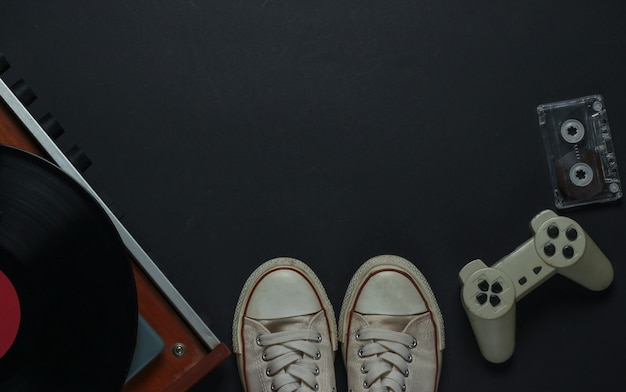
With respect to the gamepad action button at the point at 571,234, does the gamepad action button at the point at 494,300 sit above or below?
below

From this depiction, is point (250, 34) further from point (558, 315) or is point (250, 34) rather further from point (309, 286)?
point (558, 315)

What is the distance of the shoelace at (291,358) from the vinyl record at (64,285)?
42 centimetres

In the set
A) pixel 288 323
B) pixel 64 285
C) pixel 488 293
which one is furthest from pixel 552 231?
pixel 64 285

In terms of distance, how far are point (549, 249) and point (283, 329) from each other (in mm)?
476

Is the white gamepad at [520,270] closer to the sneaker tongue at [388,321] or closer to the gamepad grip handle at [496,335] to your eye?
the gamepad grip handle at [496,335]

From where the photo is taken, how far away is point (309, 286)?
1.30 meters

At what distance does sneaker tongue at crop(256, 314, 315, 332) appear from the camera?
4.22 ft

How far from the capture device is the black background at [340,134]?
1327mm

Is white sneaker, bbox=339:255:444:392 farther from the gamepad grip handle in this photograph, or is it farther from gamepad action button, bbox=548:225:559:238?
gamepad action button, bbox=548:225:559:238

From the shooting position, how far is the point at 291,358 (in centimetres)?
126

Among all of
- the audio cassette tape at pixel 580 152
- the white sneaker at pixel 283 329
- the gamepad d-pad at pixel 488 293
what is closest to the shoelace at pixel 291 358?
the white sneaker at pixel 283 329

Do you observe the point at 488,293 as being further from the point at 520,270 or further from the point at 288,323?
the point at 288,323

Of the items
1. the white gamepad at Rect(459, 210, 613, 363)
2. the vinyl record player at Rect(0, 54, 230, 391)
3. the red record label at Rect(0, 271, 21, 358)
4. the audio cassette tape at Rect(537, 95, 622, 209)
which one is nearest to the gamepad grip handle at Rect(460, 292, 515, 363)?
the white gamepad at Rect(459, 210, 613, 363)

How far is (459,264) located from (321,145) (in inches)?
13.0
